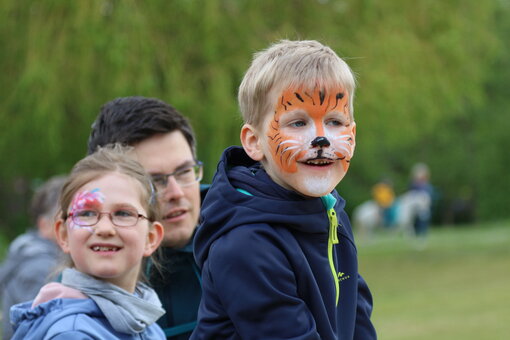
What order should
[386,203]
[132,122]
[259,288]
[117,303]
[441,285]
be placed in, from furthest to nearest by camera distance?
1. [386,203]
2. [441,285]
3. [132,122]
4. [117,303]
5. [259,288]

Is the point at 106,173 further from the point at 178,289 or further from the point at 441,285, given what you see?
the point at 441,285

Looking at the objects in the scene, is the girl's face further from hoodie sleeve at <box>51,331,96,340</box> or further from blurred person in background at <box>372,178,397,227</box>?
blurred person in background at <box>372,178,397,227</box>

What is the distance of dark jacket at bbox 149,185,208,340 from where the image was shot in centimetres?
311

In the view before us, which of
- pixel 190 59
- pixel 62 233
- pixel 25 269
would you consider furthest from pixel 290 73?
pixel 190 59

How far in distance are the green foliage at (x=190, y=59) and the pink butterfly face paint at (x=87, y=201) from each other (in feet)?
25.2

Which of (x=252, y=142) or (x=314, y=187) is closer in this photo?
(x=314, y=187)

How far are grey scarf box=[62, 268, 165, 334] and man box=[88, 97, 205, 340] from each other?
337mm

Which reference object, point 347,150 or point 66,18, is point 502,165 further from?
point 347,150

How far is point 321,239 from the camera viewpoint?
7.49ft

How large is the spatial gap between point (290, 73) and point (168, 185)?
1.03 meters

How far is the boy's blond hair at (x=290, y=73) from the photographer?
2.28 metres

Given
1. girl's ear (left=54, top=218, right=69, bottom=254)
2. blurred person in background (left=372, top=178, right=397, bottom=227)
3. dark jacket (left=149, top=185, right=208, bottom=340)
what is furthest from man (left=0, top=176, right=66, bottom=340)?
blurred person in background (left=372, top=178, right=397, bottom=227)

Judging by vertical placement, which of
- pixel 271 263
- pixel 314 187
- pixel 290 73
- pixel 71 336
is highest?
pixel 290 73

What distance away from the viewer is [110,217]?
2.77 metres
